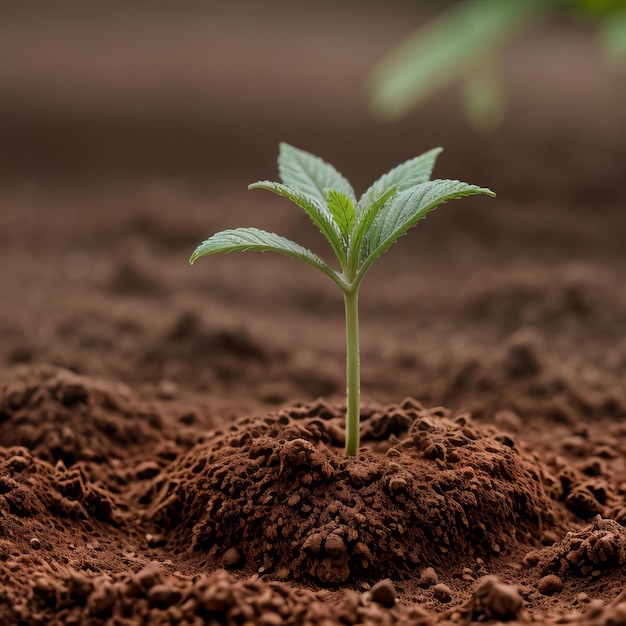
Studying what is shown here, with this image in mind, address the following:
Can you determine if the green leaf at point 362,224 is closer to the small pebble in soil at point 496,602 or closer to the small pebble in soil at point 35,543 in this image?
the small pebble in soil at point 496,602

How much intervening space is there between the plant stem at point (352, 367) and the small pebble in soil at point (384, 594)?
12.0 inches

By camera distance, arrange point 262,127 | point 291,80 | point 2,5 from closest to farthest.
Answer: point 262,127
point 291,80
point 2,5

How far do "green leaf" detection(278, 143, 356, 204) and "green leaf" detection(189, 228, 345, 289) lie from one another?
0.64 feet

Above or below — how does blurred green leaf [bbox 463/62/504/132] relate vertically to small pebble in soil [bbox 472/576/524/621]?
above

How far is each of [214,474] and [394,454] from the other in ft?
1.03

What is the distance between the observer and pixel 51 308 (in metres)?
2.61

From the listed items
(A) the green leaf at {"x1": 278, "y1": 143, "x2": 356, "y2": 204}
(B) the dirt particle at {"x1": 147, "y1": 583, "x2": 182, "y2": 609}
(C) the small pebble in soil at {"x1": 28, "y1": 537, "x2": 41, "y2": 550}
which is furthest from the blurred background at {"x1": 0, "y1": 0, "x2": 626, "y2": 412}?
(B) the dirt particle at {"x1": 147, "y1": 583, "x2": 182, "y2": 609}

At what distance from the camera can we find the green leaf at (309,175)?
1491 mm

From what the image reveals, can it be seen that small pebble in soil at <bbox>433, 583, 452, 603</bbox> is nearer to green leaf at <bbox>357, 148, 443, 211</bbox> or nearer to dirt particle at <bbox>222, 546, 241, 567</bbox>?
dirt particle at <bbox>222, 546, 241, 567</bbox>

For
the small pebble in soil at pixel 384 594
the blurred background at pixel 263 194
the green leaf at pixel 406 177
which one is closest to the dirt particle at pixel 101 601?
the small pebble in soil at pixel 384 594

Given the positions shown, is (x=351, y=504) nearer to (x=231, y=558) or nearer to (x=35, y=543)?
(x=231, y=558)

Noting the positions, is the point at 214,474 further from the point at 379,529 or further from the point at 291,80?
the point at 291,80

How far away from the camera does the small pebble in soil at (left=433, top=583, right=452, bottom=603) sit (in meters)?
1.22

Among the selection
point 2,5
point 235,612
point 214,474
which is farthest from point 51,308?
point 2,5
